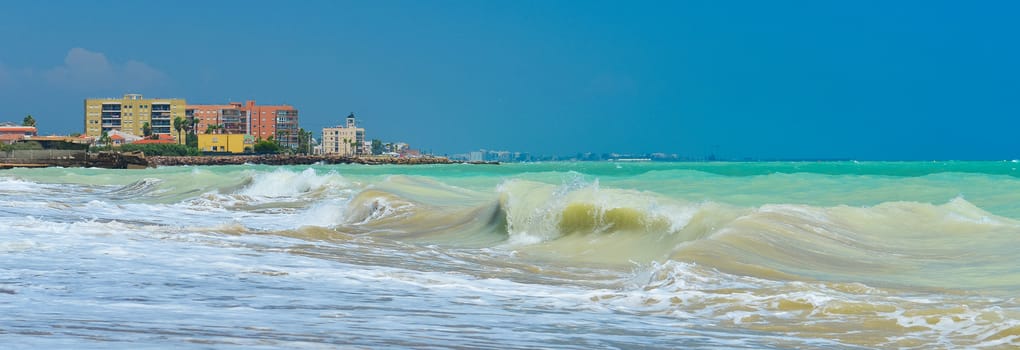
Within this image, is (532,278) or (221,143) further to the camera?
(221,143)

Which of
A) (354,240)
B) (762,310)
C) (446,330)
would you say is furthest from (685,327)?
(354,240)

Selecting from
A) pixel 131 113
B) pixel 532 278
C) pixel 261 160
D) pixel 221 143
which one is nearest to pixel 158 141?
pixel 221 143

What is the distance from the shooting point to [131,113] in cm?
19762

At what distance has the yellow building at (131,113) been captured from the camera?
197500 mm

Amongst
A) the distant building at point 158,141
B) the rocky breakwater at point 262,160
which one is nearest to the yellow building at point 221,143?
the distant building at point 158,141

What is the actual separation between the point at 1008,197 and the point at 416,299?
2087 cm

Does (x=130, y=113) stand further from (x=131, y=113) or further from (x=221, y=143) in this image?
(x=221, y=143)

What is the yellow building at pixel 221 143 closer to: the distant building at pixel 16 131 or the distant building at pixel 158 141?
the distant building at pixel 158 141

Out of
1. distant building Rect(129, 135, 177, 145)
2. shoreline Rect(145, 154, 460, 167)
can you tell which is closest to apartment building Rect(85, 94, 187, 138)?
distant building Rect(129, 135, 177, 145)

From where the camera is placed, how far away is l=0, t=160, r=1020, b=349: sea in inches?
294

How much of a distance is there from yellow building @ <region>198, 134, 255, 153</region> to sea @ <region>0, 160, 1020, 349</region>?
158 metres

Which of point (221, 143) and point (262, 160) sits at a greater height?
point (221, 143)

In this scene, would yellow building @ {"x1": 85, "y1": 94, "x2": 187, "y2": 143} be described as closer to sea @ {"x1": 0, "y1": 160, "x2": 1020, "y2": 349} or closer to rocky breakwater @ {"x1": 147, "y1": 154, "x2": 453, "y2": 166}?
rocky breakwater @ {"x1": 147, "y1": 154, "x2": 453, "y2": 166}

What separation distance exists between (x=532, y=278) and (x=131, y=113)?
649 feet
